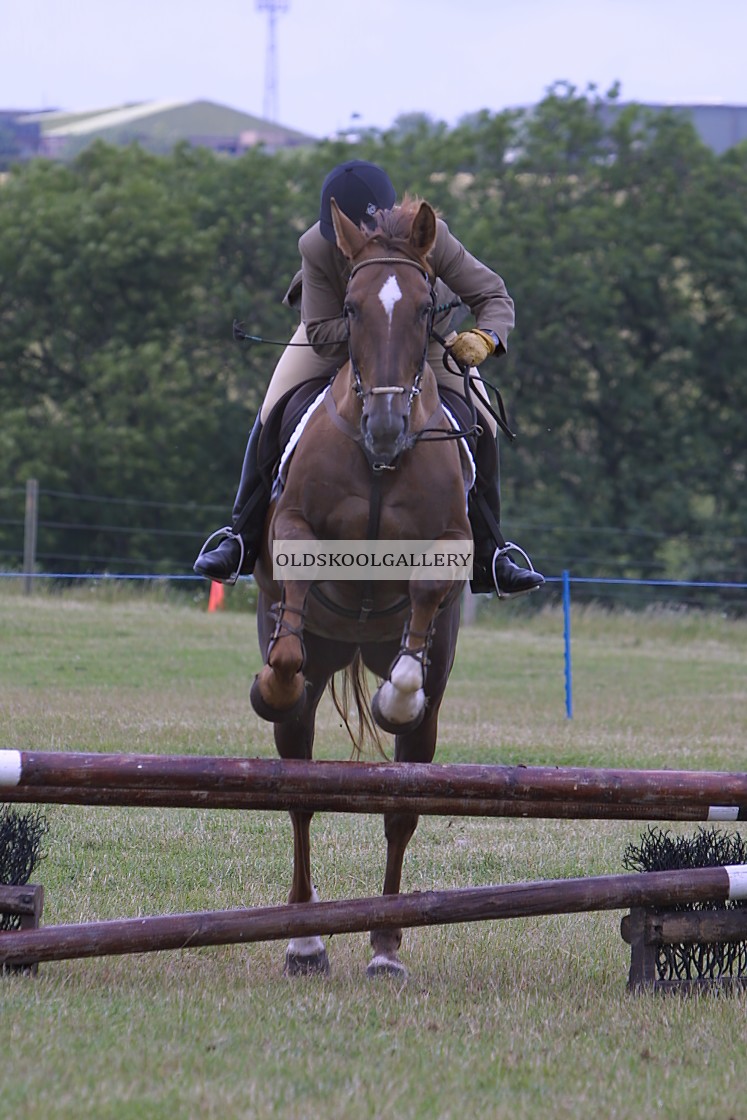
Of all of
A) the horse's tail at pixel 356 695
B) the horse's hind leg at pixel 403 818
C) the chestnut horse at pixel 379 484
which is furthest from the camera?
the horse's tail at pixel 356 695

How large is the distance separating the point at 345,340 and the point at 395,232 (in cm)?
60

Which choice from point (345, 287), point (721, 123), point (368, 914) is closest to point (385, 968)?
point (368, 914)

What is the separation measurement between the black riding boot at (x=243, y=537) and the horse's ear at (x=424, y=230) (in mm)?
1172

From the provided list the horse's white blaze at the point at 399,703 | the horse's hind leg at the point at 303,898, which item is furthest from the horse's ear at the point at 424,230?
the horse's hind leg at the point at 303,898

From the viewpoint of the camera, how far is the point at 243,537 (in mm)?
6062

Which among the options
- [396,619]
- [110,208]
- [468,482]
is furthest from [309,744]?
[110,208]

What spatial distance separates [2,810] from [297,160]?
32212 mm

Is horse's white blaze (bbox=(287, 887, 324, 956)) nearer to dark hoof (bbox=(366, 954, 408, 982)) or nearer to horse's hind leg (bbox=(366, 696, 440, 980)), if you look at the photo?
dark hoof (bbox=(366, 954, 408, 982))

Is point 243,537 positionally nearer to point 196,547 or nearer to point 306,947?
point 306,947

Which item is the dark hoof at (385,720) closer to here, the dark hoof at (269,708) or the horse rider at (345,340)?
the dark hoof at (269,708)

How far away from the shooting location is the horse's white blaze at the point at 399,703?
525 centimetres

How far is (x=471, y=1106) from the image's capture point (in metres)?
3.56

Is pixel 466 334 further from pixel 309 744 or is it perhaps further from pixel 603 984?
pixel 603 984

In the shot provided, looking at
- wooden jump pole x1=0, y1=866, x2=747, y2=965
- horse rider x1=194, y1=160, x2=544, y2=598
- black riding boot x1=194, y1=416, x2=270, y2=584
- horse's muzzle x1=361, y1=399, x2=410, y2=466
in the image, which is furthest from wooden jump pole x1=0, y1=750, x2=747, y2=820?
black riding boot x1=194, y1=416, x2=270, y2=584
